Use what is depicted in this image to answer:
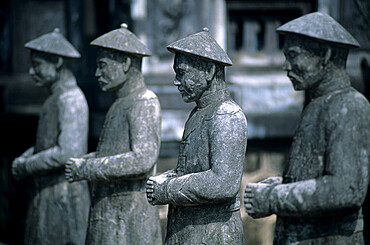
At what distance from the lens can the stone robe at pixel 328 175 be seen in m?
3.03

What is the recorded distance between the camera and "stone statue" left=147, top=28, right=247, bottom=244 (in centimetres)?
320

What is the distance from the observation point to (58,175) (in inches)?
194

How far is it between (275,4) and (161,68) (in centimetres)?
167

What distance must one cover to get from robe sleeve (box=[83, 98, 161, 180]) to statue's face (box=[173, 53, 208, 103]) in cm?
71

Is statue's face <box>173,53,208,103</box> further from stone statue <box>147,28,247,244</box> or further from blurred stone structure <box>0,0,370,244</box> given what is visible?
blurred stone structure <box>0,0,370,244</box>

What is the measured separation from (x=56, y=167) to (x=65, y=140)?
0.23 metres

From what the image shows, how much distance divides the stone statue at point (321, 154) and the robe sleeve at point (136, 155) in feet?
3.12

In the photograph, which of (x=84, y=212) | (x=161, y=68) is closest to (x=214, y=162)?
(x=84, y=212)

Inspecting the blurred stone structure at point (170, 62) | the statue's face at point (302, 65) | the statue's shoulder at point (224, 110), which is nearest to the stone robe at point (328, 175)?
the statue's face at point (302, 65)

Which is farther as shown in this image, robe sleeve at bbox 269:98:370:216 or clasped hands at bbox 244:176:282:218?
clasped hands at bbox 244:176:282:218

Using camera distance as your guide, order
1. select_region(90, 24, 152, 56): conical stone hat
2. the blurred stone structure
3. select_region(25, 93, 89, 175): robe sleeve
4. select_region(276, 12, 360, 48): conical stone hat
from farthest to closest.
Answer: the blurred stone structure, select_region(25, 93, 89, 175): robe sleeve, select_region(90, 24, 152, 56): conical stone hat, select_region(276, 12, 360, 48): conical stone hat

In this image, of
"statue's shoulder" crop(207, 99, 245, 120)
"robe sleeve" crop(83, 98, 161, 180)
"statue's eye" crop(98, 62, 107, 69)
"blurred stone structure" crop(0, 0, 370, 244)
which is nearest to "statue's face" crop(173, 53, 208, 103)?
"statue's shoulder" crop(207, 99, 245, 120)

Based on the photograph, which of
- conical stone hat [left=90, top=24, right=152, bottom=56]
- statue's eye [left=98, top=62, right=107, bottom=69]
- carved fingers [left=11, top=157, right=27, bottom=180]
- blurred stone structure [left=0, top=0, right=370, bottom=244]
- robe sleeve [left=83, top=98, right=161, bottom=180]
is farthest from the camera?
blurred stone structure [left=0, top=0, right=370, bottom=244]

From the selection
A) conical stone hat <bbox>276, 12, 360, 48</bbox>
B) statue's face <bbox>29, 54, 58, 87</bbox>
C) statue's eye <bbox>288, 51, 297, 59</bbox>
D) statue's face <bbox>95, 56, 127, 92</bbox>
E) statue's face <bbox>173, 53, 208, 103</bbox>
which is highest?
conical stone hat <bbox>276, 12, 360, 48</bbox>
